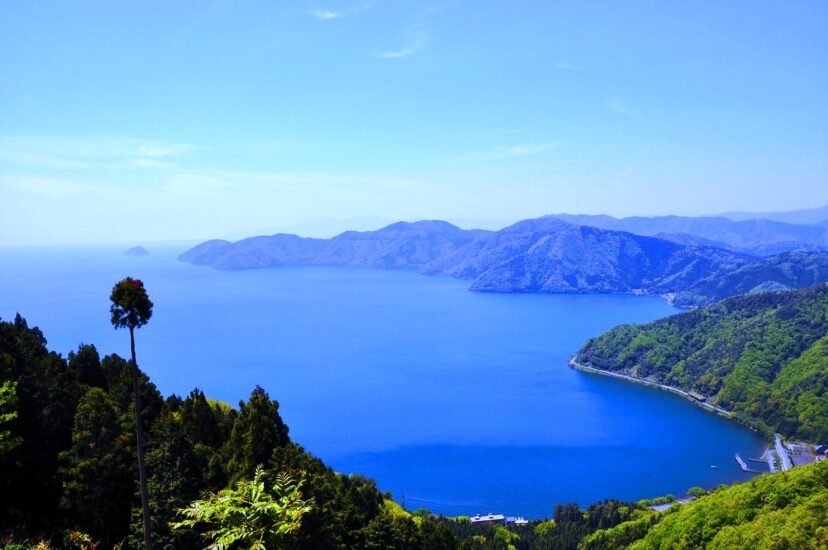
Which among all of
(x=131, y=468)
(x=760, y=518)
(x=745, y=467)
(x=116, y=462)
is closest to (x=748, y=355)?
(x=745, y=467)

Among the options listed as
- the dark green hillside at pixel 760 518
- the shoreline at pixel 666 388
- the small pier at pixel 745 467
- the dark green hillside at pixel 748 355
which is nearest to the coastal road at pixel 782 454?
the dark green hillside at pixel 748 355

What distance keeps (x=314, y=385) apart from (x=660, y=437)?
160ft

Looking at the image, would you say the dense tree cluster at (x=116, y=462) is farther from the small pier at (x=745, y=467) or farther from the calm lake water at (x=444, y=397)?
the small pier at (x=745, y=467)

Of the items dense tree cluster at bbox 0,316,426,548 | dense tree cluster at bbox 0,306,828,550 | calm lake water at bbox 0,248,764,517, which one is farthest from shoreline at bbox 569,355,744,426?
dense tree cluster at bbox 0,316,426,548

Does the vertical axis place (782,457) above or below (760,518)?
below

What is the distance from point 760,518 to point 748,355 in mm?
67112

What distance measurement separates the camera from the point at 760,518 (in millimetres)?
26312

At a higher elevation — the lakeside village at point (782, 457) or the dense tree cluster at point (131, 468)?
the dense tree cluster at point (131, 468)

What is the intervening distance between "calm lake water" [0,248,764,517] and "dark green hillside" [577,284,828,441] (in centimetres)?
500

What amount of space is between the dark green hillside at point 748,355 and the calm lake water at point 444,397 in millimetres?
4996

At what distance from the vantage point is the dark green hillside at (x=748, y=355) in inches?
2755

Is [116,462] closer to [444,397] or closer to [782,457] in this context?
[782,457]

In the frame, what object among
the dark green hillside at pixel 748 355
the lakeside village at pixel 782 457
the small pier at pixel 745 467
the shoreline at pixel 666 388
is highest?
the dark green hillside at pixel 748 355

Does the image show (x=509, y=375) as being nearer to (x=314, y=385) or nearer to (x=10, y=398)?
(x=314, y=385)
